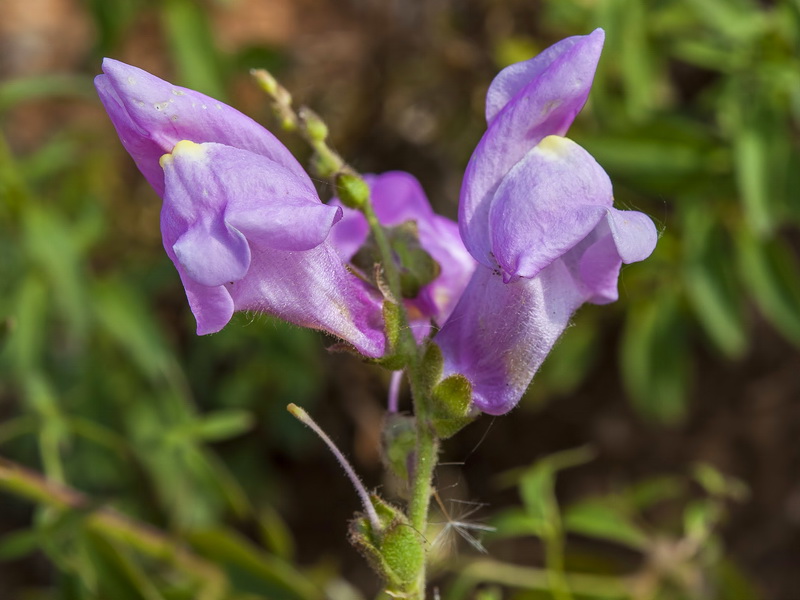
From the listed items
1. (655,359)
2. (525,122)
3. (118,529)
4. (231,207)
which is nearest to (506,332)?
(525,122)

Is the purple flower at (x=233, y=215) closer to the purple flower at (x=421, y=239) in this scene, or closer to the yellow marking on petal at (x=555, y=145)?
the purple flower at (x=421, y=239)

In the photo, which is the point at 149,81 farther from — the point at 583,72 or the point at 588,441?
the point at 588,441

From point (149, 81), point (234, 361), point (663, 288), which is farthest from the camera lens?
point (234, 361)

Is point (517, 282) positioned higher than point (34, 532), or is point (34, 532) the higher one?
point (517, 282)

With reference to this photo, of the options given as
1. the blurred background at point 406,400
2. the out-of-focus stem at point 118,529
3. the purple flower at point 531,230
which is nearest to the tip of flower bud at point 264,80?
the purple flower at point 531,230

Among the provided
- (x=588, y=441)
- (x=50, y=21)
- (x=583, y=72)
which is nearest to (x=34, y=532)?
(x=583, y=72)

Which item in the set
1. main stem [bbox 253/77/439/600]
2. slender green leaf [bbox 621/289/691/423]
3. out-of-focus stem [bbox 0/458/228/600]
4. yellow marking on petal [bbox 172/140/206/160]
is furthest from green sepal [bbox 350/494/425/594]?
slender green leaf [bbox 621/289/691/423]
